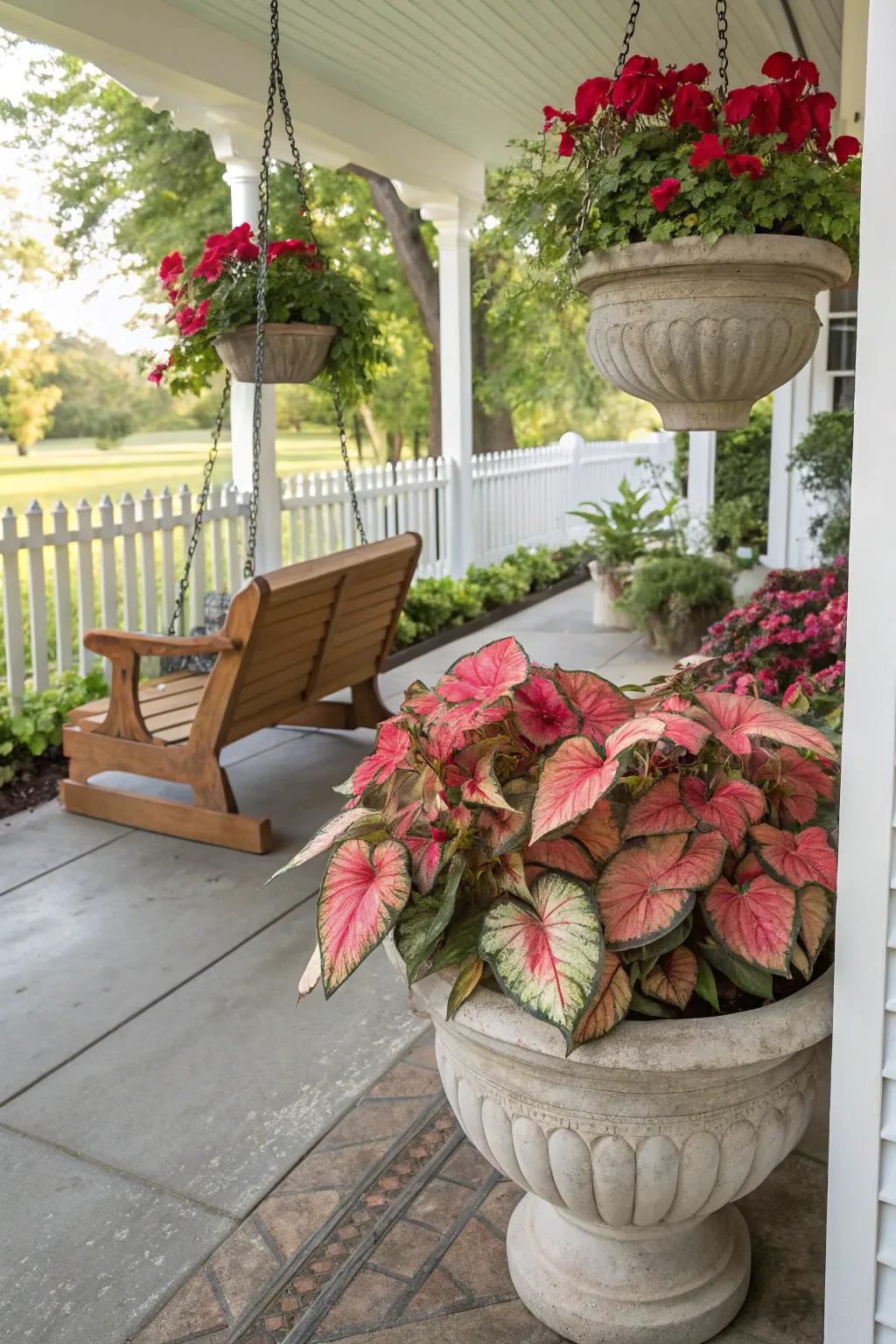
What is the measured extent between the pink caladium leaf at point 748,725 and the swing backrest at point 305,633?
2.30 metres

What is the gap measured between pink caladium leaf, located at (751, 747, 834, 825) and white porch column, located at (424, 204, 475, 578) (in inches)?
265

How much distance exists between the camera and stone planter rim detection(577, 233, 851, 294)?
210cm

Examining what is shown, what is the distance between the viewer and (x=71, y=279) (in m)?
16.8

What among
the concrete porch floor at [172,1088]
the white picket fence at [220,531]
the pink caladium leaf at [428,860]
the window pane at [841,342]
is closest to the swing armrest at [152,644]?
the concrete porch floor at [172,1088]

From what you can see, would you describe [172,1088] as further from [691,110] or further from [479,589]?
[479,589]

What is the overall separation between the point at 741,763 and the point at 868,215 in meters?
0.85

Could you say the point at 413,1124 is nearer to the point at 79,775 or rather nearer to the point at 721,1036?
the point at 721,1036

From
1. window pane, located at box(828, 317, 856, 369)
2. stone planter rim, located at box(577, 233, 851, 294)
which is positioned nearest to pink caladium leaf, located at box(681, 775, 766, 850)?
stone planter rim, located at box(577, 233, 851, 294)

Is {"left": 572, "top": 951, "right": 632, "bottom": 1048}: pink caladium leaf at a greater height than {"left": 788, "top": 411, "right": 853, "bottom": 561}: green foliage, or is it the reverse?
{"left": 788, "top": 411, "right": 853, "bottom": 561}: green foliage

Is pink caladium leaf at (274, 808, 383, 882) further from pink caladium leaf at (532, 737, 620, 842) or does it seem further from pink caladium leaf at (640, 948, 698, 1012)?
pink caladium leaf at (640, 948, 698, 1012)

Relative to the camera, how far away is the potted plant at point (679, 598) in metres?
Result: 6.96

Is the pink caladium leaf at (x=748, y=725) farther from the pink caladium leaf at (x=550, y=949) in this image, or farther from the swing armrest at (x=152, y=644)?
the swing armrest at (x=152, y=644)

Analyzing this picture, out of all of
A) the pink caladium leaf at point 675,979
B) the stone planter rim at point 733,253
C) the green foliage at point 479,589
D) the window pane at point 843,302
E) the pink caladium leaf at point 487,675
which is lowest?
the green foliage at point 479,589

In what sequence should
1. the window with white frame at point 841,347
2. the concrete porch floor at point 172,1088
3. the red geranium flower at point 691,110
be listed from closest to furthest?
the concrete porch floor at point 172,1088
the red geranium flower at point 691,110
the window with white frame at point 841,347
